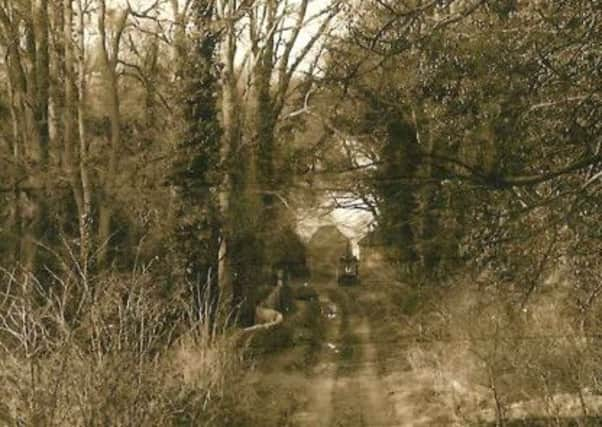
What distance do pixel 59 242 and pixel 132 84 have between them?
1303 mm

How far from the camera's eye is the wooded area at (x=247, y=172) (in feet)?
11.9

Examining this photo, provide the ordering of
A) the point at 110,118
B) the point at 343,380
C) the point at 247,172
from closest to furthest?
1. the point at 343,380
2. the point at 247,172
3. the point at 110,118

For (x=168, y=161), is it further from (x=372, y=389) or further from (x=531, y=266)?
(x=531, y=266)

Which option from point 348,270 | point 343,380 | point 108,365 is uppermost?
point 348,270

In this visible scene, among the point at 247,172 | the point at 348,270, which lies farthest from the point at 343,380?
the point at 247,172

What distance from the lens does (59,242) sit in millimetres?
5191

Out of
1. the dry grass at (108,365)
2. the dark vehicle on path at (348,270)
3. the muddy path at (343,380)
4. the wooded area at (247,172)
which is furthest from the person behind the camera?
the dark vehicle on path at (348,270)

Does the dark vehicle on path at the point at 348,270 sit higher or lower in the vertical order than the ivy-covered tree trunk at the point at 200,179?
lower

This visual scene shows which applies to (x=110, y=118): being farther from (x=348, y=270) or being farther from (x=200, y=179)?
(x=348, y=270)

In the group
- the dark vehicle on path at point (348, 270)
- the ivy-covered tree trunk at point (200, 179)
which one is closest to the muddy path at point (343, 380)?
the dark vehicle on path at point (348, 270)

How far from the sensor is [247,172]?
523 cm

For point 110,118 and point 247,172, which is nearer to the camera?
point 247,172

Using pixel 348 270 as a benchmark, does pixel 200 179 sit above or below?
above

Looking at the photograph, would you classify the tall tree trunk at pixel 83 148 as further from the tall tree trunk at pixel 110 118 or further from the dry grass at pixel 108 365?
the dry grass at pixel 108 365
